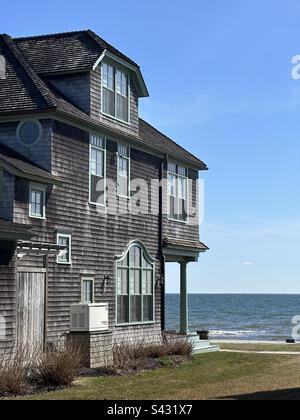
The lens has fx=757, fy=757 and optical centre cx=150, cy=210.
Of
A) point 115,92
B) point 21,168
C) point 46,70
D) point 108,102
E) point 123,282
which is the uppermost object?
point 46,70

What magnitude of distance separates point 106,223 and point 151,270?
3.76 m

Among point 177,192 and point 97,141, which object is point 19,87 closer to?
point 97,141

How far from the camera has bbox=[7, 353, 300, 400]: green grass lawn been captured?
15.2 meters

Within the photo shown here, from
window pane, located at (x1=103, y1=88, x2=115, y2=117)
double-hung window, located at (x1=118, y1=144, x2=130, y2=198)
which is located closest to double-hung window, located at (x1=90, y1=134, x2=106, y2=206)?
double-hung window, located at (x1=118, y1=144, x2=130, y2=198)

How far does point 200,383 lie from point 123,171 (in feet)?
28.7

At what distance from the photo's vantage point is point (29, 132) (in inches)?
818

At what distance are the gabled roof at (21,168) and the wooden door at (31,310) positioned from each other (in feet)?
7.80

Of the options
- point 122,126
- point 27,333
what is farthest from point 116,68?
point 27,333

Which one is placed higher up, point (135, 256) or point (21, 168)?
point (21, 168)

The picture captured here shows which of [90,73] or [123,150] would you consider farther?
[123,150]

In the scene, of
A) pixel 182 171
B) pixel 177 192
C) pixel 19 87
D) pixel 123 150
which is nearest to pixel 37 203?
pixel 19 87

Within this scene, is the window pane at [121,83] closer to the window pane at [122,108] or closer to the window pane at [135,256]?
the window pane at [122,108]

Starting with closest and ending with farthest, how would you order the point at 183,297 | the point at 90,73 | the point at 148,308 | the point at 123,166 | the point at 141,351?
the point at 141,351 → the point at 90,73 → the point at 123,166 → the point at 148,308 → the point at 183,297

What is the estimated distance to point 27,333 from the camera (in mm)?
18844
